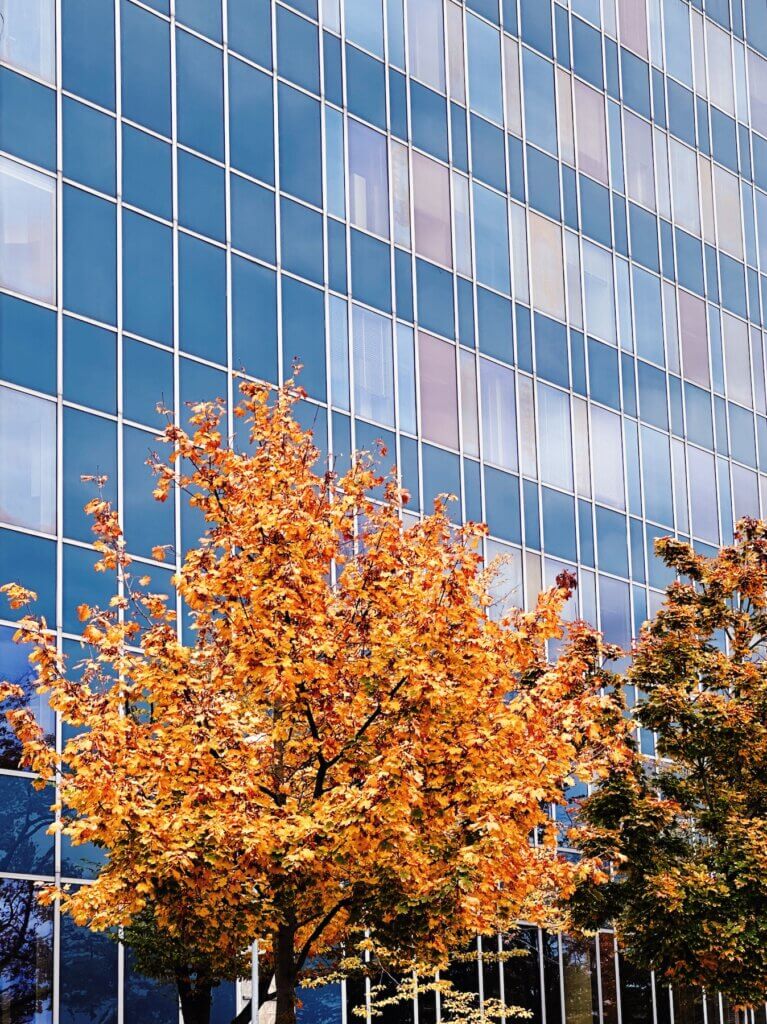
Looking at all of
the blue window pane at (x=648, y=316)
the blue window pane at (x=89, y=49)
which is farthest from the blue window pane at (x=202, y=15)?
the blue window pane at (x=648, y=316)

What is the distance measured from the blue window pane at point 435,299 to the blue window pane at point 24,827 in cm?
1616

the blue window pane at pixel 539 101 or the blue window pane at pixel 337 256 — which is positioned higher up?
the blue window pane at pixel 539 101

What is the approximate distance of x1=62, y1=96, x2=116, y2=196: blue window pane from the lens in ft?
103

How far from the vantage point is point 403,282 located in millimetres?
39406

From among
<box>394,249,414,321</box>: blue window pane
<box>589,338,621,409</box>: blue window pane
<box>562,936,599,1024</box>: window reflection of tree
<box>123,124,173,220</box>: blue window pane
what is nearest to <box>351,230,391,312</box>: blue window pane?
<box>394,249,414,321</box>: blue window pane

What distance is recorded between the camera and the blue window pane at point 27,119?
30125mm

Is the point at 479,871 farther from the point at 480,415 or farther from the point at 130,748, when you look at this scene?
the point at 480,415

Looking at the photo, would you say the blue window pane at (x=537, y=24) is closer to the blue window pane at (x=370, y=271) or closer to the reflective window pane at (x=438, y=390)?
the blue window pane at (x=370, y=271)

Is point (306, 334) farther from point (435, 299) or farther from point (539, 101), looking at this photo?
point (539, 101)

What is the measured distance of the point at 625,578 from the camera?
4538 cm

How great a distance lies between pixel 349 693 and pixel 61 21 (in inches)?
654

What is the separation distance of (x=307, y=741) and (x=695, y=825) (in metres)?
12.8

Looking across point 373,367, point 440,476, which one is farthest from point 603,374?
point 373,367

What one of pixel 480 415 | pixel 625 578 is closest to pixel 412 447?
pixel 480 415
